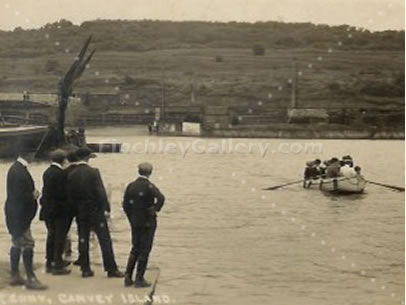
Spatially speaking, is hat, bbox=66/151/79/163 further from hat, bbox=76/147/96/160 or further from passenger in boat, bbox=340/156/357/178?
passenger in boat, bbox=340/156/357/178

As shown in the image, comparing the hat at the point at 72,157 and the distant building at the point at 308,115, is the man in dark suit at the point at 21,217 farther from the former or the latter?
the distant building at the point at 308,115

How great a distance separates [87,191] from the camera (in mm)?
2760

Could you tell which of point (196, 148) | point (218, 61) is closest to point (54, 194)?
point (196, 148)

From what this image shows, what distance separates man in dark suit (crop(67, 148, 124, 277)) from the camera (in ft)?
9.04

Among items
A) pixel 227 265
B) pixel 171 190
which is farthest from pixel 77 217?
pixel 227 265

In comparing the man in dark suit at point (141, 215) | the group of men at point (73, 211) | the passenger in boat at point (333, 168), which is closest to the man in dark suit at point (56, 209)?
the group of men at point (73, 211)

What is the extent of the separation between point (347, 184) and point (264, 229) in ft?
1.57

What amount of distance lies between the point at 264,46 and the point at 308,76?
204mm

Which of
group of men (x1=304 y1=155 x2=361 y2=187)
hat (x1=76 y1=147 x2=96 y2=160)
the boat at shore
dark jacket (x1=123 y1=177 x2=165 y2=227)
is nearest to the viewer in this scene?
dark jacket (x1=123 y1=177 x2=165 y2=227)

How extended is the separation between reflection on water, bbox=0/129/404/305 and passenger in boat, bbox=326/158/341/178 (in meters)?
0.03

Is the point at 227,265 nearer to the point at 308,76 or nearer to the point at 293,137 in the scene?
the point at 293,137

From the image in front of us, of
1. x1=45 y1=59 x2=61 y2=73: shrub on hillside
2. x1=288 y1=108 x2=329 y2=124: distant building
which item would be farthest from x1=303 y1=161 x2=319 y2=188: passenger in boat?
x1=45 y1=59 x2=61 y2=73: shrub on hillside

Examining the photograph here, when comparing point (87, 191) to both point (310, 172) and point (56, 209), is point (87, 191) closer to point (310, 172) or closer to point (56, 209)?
point (56, 209)

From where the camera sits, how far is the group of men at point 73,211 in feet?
8.79
